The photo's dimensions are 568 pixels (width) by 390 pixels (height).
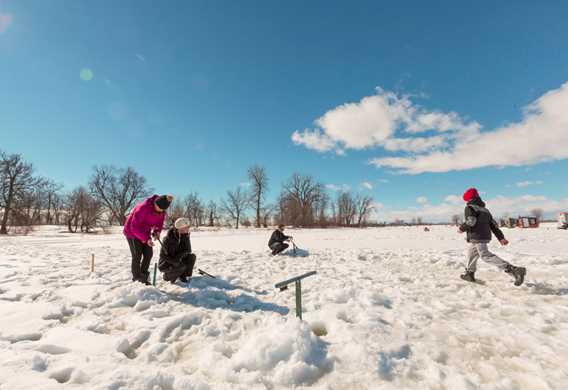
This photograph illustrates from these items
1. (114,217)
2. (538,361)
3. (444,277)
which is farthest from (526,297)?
(114,217)

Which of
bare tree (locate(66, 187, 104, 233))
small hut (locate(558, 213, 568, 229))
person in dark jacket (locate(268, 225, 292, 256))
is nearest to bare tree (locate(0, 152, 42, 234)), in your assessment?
bare tree (locate(66, 187, 104, 233))

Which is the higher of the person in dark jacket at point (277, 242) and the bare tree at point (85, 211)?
the bare tree at point (85, 211)

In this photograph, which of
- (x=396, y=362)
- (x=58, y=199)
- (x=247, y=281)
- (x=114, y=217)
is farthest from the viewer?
(x=58, y=199)

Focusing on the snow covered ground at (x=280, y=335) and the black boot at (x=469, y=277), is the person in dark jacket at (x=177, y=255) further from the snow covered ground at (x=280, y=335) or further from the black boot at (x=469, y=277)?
the black boot at (x=469, y=277)

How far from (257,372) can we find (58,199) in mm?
97249

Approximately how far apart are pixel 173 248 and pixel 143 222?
0.79 m

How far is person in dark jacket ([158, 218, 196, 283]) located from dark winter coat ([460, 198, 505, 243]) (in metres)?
6.04

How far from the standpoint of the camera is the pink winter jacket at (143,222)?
5.24 metres

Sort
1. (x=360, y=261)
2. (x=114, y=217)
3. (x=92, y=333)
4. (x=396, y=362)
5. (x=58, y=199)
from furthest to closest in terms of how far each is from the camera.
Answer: (x=58, y=199) → (x=114, y=217) → (x=360, y=261) → (x=92, y=333) → (x=396, y=362)

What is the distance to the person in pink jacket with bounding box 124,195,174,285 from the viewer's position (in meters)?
5.25

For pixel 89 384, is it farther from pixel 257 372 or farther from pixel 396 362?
pixel 396 362

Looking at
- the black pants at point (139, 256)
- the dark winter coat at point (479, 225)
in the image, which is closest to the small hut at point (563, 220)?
the dark winter coat at point (479, 225)

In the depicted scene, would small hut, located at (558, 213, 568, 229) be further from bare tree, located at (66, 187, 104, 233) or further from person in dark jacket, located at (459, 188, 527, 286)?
bare tree, located at (66, 187, 104, 233)

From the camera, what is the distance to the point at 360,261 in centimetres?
873
